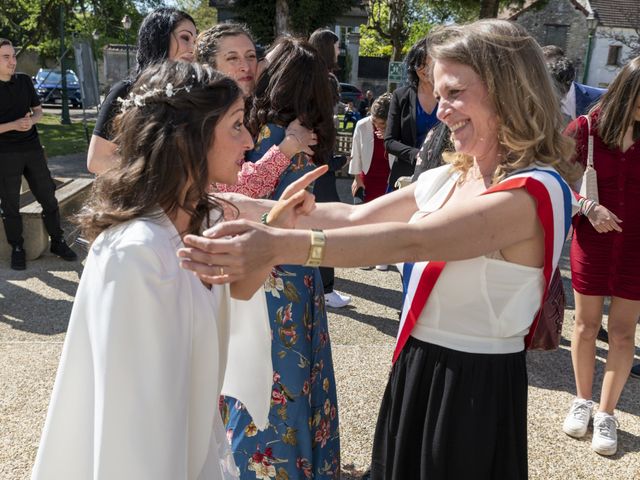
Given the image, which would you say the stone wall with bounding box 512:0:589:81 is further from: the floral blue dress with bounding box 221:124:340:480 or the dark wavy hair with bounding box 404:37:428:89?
the floral blue dress with bounding box 221:124:340:480

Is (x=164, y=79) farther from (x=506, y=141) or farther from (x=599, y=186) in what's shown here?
(x=599, y=186)

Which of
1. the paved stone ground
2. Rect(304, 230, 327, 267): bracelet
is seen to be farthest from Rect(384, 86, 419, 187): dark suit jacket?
Rect(304, 230, 327, 267): bracelet

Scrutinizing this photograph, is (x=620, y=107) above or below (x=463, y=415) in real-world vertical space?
above

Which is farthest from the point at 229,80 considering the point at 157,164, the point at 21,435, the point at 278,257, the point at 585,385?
the point at 585,385

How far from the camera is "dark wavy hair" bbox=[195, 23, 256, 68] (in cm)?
304

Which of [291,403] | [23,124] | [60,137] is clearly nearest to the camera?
[291,403]

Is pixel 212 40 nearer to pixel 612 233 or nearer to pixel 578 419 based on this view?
pixel 612 233

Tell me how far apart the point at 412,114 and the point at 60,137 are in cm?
1532

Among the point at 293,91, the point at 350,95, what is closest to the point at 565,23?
the point at 350,95

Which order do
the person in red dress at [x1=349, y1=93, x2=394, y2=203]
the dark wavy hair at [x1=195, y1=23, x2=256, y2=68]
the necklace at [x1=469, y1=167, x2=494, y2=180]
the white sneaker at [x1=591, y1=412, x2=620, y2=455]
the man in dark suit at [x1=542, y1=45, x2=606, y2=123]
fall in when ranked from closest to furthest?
1. the necklace at [x1=469, y1=167, x2=494, y2=180]
2. the dark wavy hair at [x1=195, y1=23, x2=256, y2=68]
3. the white sneaker at [x1=591, y1=412, x2=620, y2=455]
4. the man in dark suit at [x1=542, y1=45, x2=606, y2=123]
5. the person in red dress at [x1=349, y1=93, x2=394, y2=203]

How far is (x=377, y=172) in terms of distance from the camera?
6.75m

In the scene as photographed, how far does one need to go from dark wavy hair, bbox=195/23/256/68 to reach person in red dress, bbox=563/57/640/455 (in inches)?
77.4

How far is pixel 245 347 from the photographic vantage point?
207 centimetres

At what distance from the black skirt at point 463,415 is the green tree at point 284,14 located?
858 inches
